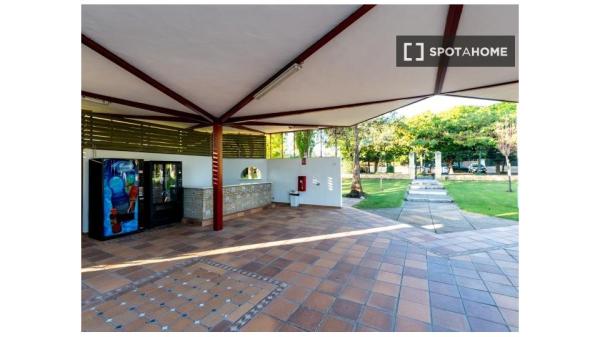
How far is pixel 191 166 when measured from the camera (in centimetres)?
816

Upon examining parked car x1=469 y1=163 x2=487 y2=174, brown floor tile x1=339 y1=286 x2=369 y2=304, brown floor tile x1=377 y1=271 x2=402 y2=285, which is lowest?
brown floor tile x1=377 y1=271 x2=402 y2=285

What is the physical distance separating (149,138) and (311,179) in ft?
18.8

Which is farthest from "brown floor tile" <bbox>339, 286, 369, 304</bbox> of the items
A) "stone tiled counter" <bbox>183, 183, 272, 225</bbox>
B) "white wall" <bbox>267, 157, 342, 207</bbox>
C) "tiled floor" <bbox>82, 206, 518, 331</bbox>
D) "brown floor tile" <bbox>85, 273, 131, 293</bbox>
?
"white wall" <bbox>267, 157, 342, 207</bbox>

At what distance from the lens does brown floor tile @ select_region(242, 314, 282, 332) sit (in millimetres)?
2342

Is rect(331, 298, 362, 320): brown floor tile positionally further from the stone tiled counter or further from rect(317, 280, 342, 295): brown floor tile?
the stone tiled counter

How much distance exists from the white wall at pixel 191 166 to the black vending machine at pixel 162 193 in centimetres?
72

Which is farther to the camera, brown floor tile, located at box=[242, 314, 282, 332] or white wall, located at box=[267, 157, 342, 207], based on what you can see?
white wall, located at box=[267, 157, 342, 207]

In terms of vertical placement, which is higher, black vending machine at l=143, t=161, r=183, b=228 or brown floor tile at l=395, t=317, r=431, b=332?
black vending machine at l=143, t=161, r=183, b=228

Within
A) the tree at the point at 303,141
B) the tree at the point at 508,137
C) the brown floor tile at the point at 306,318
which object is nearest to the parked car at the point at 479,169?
the tree at the point at 508,137

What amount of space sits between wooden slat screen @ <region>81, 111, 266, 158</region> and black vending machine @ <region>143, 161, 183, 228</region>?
0.87 meters

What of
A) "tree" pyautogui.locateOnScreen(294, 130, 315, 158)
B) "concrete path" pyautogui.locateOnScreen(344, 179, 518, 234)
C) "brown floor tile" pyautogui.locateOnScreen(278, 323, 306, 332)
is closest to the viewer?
"brown floor tile" pyautogui.locateOnScreen(278, 323, 306, 332)

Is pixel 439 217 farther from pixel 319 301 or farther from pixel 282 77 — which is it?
pixel 282 77

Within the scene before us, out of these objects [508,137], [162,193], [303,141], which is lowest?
[162,193]

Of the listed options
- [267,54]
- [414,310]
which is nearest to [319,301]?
[414,310]
